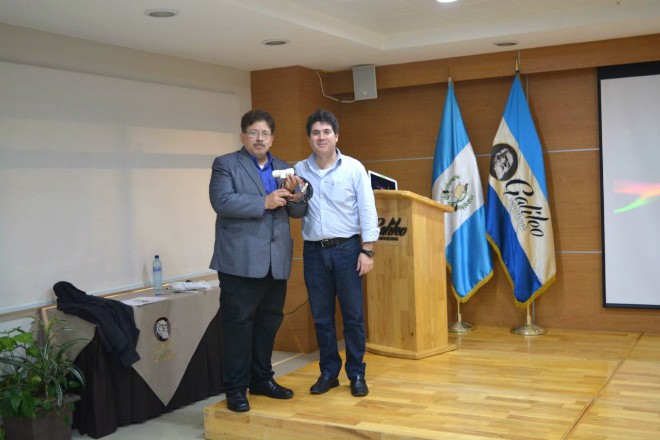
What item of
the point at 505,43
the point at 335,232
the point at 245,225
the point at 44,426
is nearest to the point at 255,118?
the point at 245,225

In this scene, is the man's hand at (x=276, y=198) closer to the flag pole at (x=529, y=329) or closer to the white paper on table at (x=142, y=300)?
the white paper on table at (x=142, y=300)

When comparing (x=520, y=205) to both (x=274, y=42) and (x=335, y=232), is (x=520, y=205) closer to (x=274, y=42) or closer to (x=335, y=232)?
(x=274, y=42)

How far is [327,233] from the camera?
3.96m

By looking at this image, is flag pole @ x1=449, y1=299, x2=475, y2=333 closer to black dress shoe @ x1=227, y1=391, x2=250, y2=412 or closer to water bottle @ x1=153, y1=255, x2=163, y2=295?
water bottle @ x1=153, y1=255, x2=163, y2=295

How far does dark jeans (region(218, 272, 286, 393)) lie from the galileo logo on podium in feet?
3.30

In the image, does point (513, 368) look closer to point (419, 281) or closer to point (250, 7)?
point (419, 281)

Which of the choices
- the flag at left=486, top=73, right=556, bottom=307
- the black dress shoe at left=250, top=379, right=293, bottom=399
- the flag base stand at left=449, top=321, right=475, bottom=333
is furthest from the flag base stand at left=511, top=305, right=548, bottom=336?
the black dress shoe at left=250, top=379, right=293, bottom=399

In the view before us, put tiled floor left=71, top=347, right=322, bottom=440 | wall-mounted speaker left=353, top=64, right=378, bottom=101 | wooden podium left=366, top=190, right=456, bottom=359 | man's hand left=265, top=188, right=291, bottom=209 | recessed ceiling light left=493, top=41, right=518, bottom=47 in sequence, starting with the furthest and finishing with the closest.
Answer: wall-mounted speaker left=353, top=64, right=378, bottom=101
recessed ceiling light left=493, top=41, right=518, bottom=47
wooden podium left=366, top=190, right=456, bottom=359
tiled floor left=71, top=347, right=322, bottom=440
man's hand left=265, top=188, right=291, bottom=209

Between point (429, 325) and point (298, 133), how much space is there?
191 centimetres

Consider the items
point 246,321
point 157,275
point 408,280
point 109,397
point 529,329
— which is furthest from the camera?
point 529,329

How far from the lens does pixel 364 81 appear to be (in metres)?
6.23

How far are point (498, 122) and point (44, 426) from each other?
3897 millimetres

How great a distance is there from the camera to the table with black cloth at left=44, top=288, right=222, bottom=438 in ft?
14.1

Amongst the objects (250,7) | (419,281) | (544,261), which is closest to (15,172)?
(250,7)
